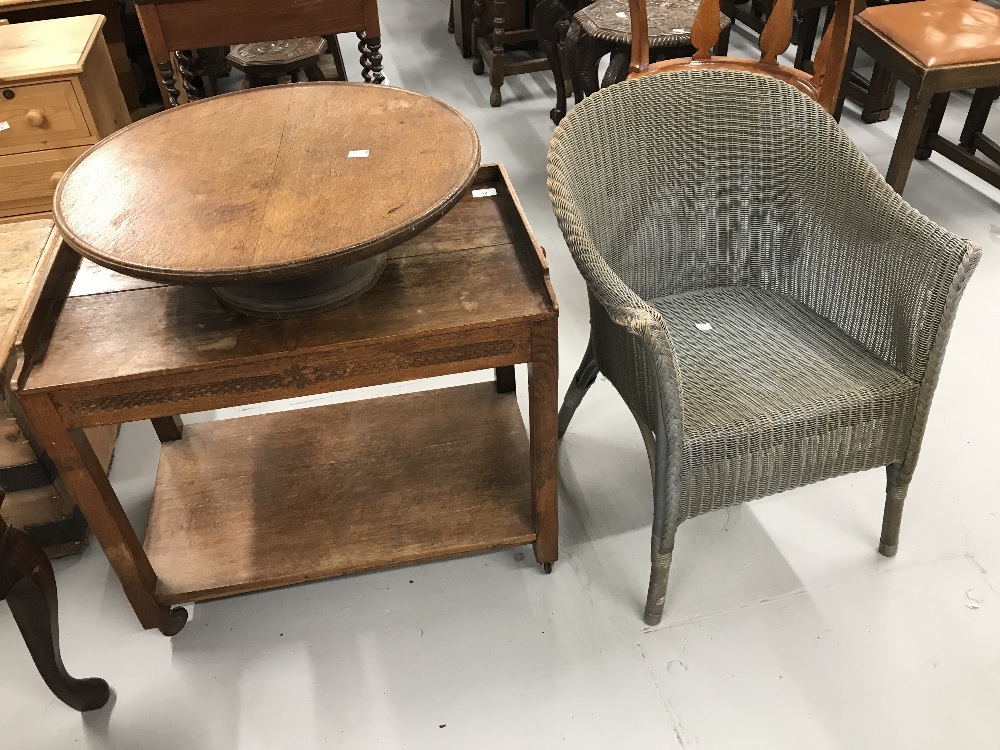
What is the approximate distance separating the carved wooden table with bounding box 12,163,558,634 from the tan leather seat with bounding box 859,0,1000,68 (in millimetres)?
1650

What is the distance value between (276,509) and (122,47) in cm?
250

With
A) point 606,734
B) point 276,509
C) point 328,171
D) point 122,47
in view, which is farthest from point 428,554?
point 122,47

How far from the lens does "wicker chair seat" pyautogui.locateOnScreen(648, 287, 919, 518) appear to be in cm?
141

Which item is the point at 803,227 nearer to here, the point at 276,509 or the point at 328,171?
the point at 328,171

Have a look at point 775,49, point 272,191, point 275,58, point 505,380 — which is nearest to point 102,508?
point 272,191

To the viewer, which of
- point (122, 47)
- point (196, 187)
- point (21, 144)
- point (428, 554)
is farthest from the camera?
point (122, 47)

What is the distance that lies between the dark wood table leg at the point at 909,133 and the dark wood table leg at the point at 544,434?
177 cm

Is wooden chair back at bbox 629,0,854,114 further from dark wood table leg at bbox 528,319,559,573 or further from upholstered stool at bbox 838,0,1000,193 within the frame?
dark wood table leg at bbox 528,319,559,573

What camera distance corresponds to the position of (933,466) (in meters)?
1.95

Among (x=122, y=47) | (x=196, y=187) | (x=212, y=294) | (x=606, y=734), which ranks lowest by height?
(x=606, y=734)

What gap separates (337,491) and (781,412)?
95cm

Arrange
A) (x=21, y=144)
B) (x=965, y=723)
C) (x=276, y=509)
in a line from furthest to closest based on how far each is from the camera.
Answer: (x=21, y=144) < (x=276, y=509) < (x=965, y=723)

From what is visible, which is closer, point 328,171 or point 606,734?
point 328,171

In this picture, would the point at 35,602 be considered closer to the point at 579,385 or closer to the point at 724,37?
the point at 579,385
